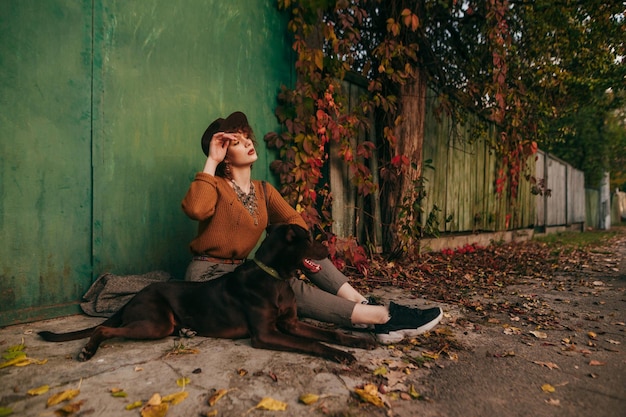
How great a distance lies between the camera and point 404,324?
8.53 feet

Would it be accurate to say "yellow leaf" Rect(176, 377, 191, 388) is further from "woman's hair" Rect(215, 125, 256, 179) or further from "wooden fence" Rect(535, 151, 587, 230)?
"wooden fence" Rect(535, 151, 587, 230)

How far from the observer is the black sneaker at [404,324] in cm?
248

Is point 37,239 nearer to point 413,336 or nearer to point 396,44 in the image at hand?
point 413,336

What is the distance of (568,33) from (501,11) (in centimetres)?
272

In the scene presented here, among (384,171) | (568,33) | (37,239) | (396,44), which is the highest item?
(568,33)

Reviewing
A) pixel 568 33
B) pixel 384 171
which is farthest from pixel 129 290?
pixel 568 33

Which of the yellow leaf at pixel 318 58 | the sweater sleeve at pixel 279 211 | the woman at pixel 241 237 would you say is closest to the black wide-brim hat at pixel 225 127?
the woman at pixel 241 237

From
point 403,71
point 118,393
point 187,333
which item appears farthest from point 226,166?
point 403,71

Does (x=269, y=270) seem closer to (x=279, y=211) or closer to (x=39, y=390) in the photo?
(x=279, y=211)

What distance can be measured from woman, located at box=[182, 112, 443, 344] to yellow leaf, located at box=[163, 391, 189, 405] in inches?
42.6

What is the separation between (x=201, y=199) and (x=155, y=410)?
1338 mm

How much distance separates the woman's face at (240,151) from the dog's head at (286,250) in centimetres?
66

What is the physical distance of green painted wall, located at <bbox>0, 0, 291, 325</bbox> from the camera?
265cm

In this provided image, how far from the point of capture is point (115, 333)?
2.27m
